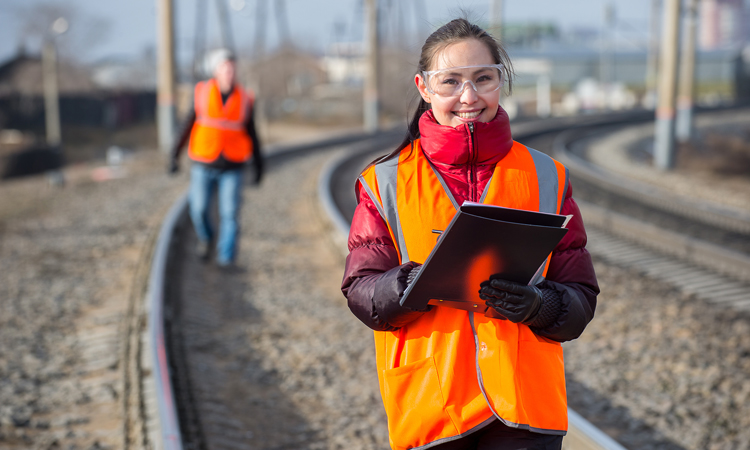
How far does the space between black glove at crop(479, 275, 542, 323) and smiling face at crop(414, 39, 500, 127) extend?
47cm

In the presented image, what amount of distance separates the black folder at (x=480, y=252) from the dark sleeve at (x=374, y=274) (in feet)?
0.20

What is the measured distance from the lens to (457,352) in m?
2.01

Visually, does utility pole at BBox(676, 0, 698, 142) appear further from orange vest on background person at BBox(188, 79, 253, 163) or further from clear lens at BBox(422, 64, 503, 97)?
clear lens at BBox(422, 64, 503, 97)

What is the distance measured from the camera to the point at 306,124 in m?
42.5

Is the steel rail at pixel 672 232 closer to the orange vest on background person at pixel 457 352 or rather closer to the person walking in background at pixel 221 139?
the person walking in background at pixel 221 139

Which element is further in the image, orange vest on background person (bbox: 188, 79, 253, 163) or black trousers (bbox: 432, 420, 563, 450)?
orange vest on background person (bbox: 188, 79, 253, 163)

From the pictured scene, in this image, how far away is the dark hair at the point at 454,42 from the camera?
6.95 ft

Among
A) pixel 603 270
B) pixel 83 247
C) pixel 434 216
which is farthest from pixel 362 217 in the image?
pixel 83 247

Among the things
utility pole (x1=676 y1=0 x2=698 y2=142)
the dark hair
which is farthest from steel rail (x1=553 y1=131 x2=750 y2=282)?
utility pole (x1=676 y1=0 x2=698 y2=142)

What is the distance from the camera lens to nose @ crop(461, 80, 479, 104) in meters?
2.06

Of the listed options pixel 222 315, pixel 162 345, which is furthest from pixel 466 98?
pixel 222 315

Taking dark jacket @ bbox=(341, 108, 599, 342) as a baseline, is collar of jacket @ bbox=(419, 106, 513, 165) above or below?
above

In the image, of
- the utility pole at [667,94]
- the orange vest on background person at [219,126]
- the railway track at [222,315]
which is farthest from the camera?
the utility pole at [667,94]

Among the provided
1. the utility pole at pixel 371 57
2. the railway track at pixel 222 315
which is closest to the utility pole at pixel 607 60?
the utility pole at pixel 371 57
